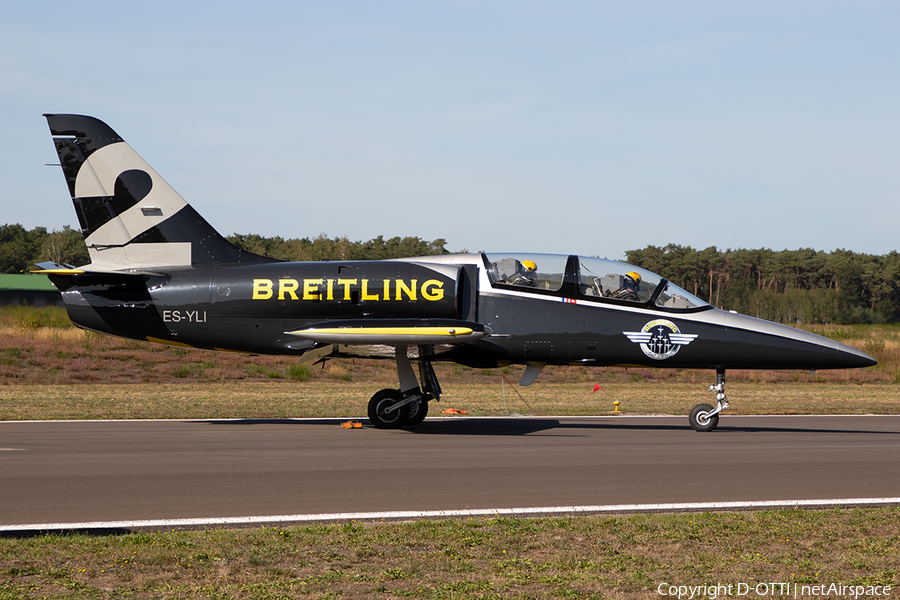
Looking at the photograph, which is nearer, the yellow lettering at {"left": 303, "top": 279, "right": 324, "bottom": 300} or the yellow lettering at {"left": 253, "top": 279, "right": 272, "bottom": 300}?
the yellow lettering at {"left": 303, "top": 279, "right": 324, "bottom": 300}

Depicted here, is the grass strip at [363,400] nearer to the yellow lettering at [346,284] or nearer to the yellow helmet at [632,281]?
the yellow lettering at [346,284]

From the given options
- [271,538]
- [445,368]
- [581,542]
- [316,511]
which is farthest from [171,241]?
[445,368]

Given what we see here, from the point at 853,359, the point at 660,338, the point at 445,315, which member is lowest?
the point at 853,359

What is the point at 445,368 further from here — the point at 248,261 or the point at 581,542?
the point at 581,542

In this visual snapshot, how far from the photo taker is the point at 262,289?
52.0 feet

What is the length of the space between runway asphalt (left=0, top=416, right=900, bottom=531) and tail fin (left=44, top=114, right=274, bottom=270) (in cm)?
344

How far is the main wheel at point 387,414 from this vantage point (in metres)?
15.7

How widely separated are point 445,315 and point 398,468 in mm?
5064

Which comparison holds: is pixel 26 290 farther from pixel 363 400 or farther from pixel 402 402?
pixel 402 402

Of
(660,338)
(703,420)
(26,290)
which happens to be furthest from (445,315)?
(26,290)

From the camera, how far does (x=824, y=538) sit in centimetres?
719

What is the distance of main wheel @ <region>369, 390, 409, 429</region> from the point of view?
1573 cm

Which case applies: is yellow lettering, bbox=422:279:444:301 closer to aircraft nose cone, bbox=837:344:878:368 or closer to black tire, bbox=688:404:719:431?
black tire, bbox=688:404:719:431

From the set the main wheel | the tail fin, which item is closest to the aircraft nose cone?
the main wheel
